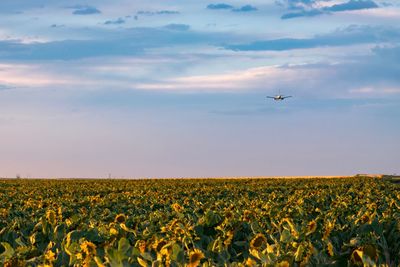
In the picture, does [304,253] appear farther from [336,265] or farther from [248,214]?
[248,214]

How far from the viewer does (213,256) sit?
208 inches

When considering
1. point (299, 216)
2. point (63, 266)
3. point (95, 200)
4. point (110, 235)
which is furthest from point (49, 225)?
point (95, 200)

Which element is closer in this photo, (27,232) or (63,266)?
(63,266)

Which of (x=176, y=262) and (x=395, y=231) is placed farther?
(x=395, y=231)

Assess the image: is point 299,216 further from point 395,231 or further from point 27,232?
point 27,232

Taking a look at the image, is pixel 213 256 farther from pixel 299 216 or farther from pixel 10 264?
pixel 299 216

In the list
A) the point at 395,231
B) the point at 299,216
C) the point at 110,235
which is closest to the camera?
the point at 110,235

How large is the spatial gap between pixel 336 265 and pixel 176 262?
4.12ft

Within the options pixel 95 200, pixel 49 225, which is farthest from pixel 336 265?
pixel 95 200

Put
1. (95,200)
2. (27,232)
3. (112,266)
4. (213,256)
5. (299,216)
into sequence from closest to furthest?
1. (112,266)
2. (213,256)
3. (27,232)
4. (299,216)
5. (95,200)

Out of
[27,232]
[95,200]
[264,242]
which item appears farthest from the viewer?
[95,200]

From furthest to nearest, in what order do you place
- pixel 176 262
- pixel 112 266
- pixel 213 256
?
1. pixel 213 256
2. pixel 176 262
3. pixel 112 266

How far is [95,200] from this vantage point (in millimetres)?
19453

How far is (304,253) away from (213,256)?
0.73m
